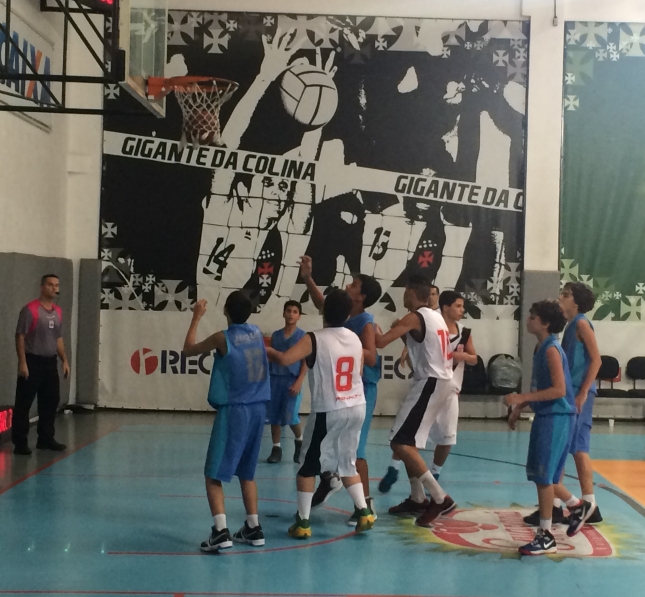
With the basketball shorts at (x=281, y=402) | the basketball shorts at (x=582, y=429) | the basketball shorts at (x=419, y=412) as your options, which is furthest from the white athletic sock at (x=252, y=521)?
the basketball shorts at (x=281, y=402)

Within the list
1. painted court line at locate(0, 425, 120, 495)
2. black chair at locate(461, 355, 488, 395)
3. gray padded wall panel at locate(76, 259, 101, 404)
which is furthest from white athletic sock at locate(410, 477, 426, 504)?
gray padded wall panel at locate(76, 259, 101, 404)

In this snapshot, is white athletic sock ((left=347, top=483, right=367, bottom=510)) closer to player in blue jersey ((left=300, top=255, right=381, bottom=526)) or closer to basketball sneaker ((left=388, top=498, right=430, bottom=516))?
player in blue jersey ((left=300, top=255, right=381, bottom=526))

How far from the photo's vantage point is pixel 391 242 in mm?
13539

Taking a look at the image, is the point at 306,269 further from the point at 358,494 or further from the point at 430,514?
the point at 430,514

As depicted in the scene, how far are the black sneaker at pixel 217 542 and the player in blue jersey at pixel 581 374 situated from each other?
Result: 2566 millimetres

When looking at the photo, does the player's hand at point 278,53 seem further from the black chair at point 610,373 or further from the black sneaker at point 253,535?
the black sneaker at point 253,535

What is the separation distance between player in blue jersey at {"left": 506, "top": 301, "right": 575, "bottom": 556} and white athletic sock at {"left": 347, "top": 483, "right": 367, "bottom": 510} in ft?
3.86

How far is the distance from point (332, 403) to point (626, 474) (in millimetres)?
4626

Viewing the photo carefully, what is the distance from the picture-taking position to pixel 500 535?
259 inches

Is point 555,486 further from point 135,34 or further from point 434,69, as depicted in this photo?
point 434,69

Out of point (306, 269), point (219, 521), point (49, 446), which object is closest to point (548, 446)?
point (219, 521)

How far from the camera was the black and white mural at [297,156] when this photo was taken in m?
13.5

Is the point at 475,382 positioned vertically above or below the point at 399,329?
below

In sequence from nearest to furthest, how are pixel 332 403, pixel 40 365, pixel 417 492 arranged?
pixel 332 403, pixel 417 492, pixel 40 365
